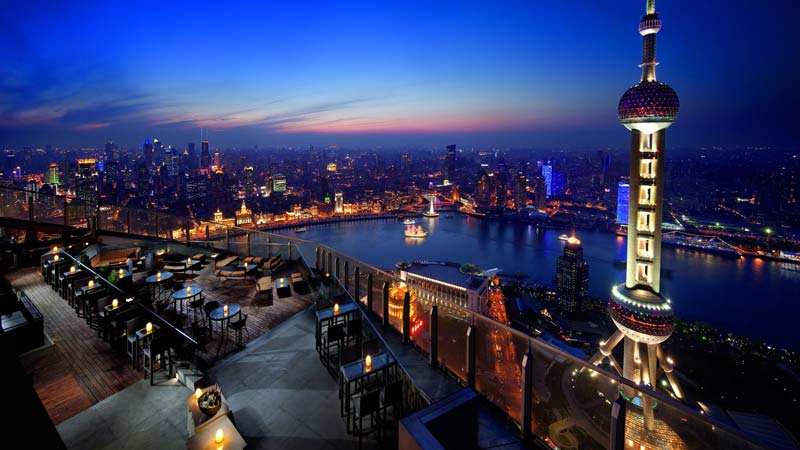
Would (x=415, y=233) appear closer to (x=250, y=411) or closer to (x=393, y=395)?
(x=250, y=411)

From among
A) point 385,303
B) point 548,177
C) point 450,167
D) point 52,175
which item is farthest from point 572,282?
point 450,167

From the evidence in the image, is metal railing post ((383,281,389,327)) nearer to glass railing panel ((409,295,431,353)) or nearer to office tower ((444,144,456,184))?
glass railing panel ((409,295,431,353))

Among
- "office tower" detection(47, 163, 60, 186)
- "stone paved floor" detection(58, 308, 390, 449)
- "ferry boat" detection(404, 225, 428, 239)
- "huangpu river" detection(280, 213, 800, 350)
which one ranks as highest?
"office tower" detection(47, 163, 60, 186)

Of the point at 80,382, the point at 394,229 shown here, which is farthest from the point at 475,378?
the point at 394,229

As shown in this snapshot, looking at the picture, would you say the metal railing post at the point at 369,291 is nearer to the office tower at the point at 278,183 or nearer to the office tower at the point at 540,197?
the office tower at the point at 540,197

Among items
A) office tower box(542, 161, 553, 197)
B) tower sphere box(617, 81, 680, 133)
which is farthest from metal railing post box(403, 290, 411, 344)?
office tower box(542, 161, 553, 197)

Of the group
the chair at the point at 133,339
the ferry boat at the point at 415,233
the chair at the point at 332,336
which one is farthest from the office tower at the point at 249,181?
the chair at the point at 332,336
